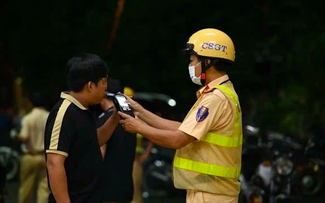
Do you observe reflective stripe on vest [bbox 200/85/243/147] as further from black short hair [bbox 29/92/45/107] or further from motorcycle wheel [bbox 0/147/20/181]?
motorcycle wheel [bbox 0/147/20/181]

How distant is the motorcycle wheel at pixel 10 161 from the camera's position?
15.9 meters

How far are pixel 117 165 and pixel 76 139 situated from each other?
192cm

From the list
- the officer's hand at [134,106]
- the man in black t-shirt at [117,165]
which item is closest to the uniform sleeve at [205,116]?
the officer's hand at [134,106]

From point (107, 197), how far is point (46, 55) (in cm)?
874

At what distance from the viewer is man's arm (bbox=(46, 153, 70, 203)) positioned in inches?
187

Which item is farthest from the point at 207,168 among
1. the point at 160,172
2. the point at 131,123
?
the point at 160,172

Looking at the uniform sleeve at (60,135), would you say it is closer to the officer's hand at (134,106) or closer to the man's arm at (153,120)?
the officer's hand at (134,106)

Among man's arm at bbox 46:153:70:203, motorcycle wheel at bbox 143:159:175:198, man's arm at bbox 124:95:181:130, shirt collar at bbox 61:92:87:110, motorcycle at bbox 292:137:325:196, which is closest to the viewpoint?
man's arm at bbox 46:153:70:203

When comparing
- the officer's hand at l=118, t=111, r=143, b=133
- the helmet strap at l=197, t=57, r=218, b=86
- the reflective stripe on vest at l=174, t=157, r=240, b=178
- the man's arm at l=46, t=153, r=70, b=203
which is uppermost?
the helmet strap at l=197, t=57, r=218, b=86

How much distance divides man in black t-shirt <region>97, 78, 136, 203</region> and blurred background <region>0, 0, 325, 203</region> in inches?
176

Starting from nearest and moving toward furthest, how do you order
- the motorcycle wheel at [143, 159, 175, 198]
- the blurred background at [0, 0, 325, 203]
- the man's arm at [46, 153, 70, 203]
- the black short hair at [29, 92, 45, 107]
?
the man's arm at [46, 153, 70, 203] → the black short hair at [29, 92, 45, 107] → the blurred background at [0, 0, 325, 203] → the motorcycle wheel at [143, 159, 175, 198]

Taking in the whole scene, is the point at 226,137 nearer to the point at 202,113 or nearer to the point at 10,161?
the point at 202,113

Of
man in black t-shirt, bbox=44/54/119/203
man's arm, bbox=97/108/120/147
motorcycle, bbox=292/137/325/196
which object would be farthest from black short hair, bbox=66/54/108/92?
motorcycle, bbox=292/137/325/196

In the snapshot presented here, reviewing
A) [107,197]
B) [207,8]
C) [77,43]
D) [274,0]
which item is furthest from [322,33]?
[107,197]
